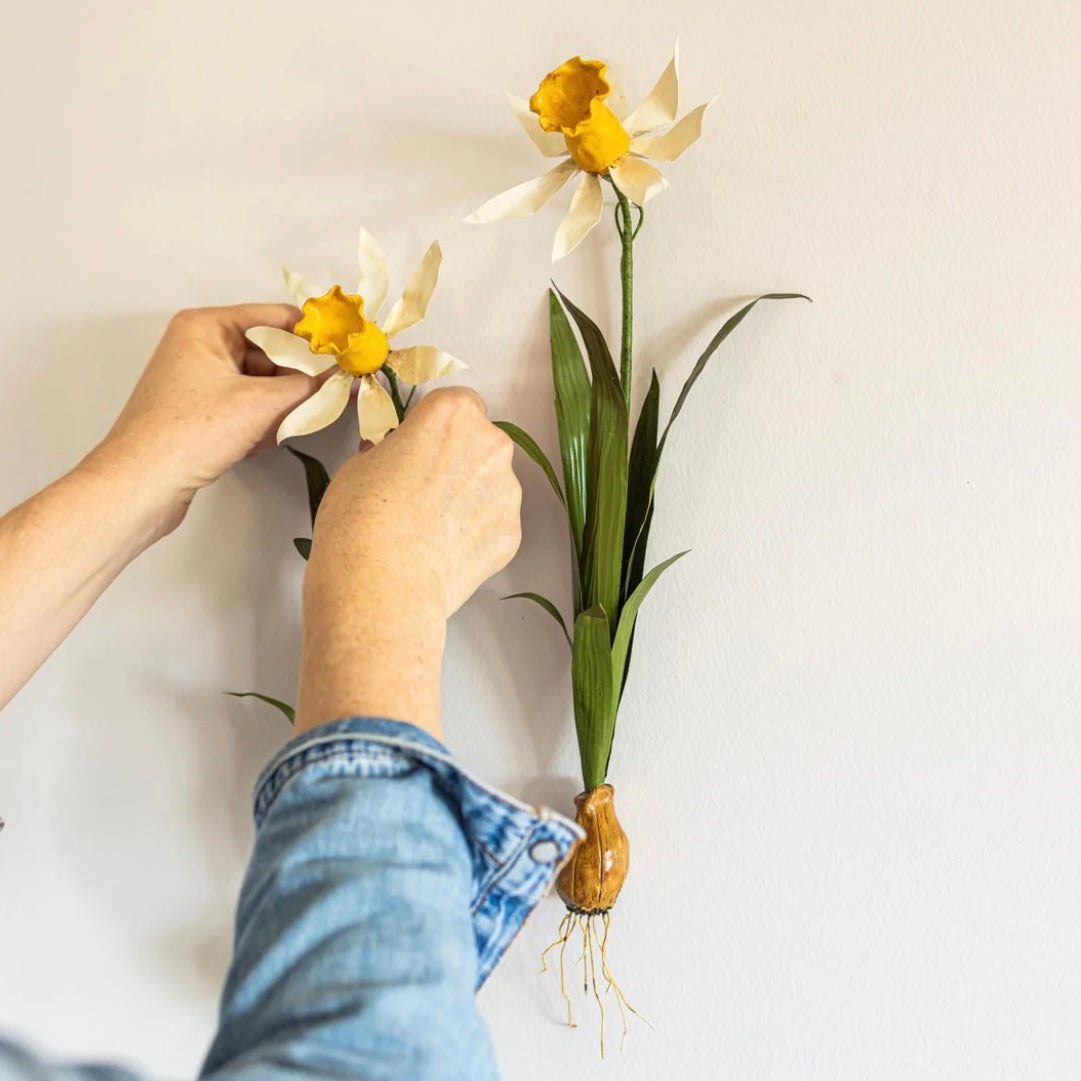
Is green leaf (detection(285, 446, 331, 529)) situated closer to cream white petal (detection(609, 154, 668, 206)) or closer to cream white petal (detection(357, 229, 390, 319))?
cream white petal (detection(357, 229, 390, 319))

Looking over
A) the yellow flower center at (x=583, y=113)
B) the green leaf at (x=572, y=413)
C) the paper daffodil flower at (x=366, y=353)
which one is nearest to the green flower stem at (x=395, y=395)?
the paper daffodil flower at (x=366, y=353)

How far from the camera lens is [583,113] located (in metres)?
0.71

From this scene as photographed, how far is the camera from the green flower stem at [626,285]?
747mm

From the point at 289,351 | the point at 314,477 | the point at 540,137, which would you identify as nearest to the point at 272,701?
the point at 314,477

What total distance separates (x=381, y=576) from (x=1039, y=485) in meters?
0.52

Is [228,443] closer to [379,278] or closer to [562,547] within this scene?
[379,278]

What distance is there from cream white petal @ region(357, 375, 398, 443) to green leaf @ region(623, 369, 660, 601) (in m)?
0.21

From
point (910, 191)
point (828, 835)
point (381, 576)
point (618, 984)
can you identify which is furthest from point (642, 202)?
point (618, 984)

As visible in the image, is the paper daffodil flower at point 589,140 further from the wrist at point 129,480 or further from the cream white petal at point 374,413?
the wrist at point 129,480

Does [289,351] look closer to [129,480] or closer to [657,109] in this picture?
[129,480]

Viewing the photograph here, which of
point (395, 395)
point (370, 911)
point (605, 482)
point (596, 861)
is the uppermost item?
point (395, 395)

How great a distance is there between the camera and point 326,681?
1.96ft

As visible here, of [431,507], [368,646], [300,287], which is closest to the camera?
[368,646]

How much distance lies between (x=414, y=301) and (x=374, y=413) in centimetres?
10
